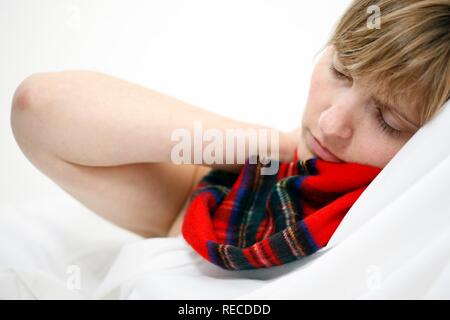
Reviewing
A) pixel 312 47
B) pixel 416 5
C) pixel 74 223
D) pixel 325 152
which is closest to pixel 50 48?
pixel 74 223

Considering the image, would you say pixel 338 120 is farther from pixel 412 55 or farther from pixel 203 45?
pixel 203 45

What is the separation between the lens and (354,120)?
0.67 m

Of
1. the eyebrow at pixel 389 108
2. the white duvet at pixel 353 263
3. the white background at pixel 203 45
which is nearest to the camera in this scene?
the white duvet at pixel 353 263

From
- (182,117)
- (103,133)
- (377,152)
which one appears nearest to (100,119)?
(103,133)

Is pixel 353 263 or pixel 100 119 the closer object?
pixel 353 263

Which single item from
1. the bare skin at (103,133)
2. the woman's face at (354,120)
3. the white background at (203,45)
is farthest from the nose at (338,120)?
the white background at (203,45)

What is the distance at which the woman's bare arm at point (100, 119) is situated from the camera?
2.39 feet

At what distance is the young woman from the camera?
608mm

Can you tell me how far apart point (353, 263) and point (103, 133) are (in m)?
0.43

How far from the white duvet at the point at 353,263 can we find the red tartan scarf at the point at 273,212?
1.2 inches

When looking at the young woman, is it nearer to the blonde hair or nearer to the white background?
the blonde hair

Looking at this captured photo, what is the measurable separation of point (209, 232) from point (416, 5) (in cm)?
44

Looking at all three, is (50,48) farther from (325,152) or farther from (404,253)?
(404,253)

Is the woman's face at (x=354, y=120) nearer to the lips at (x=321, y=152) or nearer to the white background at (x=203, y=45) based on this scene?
the lips at (x=321, y=152)
